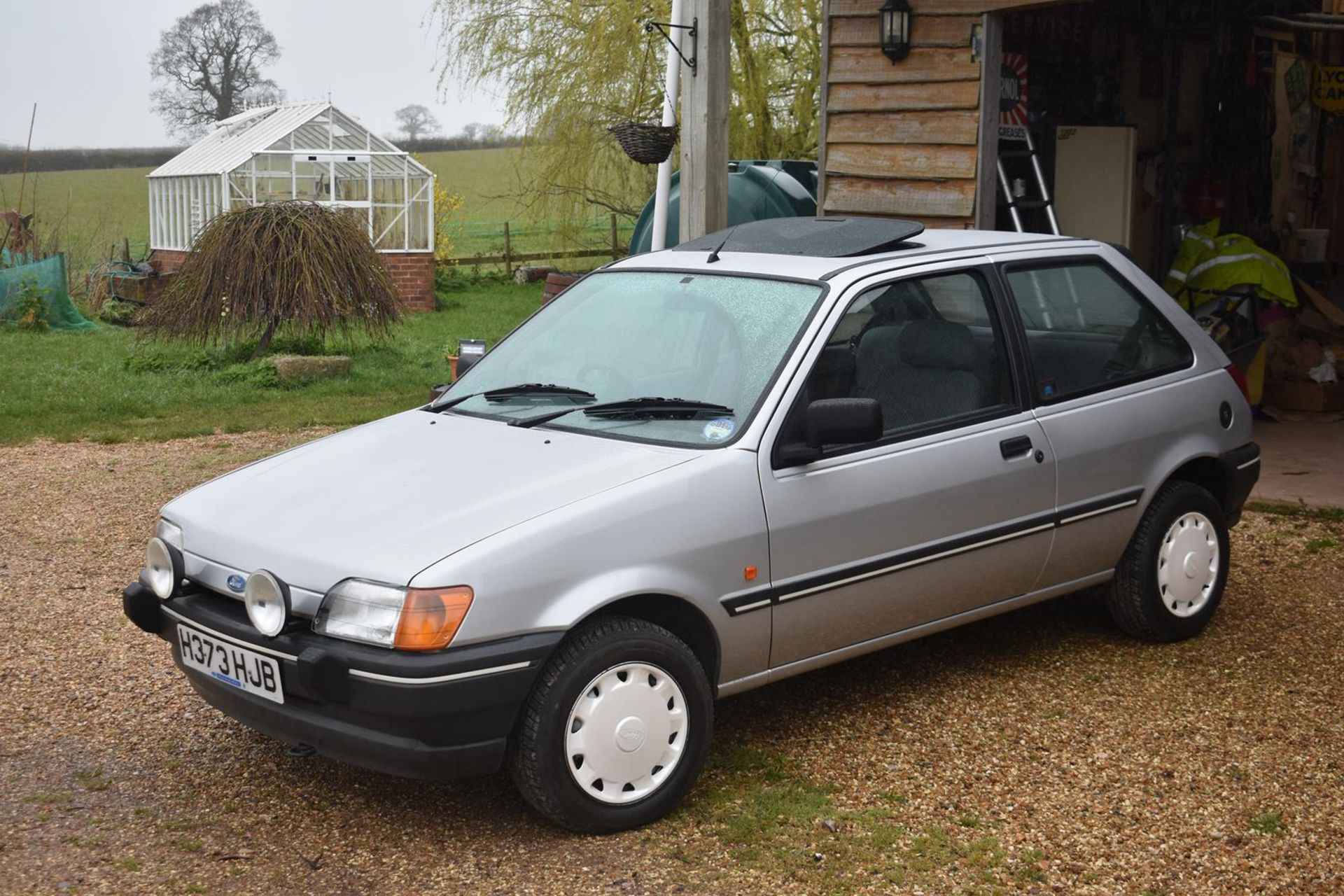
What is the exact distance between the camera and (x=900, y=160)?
31.6 ft

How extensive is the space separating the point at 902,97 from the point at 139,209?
4843 cm

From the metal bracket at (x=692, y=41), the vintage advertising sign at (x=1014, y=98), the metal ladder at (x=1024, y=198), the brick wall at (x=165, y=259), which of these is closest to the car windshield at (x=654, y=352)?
the metal bracket at (x=692, y=41)

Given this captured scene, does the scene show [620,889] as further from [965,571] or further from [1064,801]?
[965,571]

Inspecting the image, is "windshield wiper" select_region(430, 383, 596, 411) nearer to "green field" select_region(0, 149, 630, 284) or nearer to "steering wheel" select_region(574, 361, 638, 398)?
"steering wheel" select_region(574, 361, 638, 398)

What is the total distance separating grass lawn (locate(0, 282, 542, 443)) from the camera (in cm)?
1174

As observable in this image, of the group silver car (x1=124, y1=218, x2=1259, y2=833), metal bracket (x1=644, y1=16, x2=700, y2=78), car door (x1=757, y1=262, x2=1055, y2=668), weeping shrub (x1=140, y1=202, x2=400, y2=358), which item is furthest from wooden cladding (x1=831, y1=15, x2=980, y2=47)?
weeping shrub (x1=140, y1=202, x2=400, y2=358)

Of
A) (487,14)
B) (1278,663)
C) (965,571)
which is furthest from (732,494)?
(487,14)

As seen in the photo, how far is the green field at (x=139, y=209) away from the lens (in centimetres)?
2551

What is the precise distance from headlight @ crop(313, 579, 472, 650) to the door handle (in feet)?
7.02

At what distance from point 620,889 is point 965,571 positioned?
1.80 m

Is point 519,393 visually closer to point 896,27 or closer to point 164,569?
point 164,569

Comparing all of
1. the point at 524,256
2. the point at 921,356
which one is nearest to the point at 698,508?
the point at 921,356

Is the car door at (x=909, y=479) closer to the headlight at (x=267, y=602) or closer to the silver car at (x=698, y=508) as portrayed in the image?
the silver car at (x=698, y=508)

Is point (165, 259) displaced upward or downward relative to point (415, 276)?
upward
